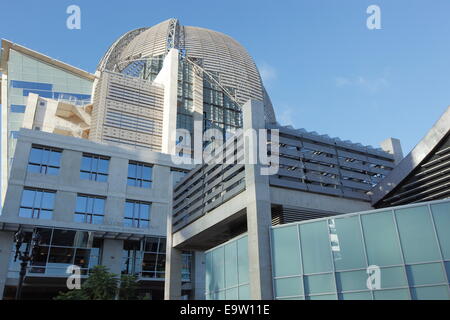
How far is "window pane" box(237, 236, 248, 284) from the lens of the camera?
19.3 m

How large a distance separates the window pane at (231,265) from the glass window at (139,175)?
74.5 ft

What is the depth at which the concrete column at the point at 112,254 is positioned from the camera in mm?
38812

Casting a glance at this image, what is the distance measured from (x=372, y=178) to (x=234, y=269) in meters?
9.05

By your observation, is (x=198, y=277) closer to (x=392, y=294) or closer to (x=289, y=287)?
(x=289, y=287)

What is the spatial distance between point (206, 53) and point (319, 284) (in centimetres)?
6357

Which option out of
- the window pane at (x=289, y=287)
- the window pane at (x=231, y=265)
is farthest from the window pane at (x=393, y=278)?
the window pane at (x=231, y=265)

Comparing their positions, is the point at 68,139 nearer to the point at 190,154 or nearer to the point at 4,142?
the point at 190,154

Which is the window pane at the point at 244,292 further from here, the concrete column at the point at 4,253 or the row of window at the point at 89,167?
the row of window at the point at 89,167

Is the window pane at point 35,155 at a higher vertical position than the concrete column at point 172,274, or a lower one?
higher

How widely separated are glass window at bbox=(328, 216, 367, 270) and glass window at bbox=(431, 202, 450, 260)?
2.65m

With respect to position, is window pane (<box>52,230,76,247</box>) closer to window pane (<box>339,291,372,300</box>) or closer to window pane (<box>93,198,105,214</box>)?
window pane (<box>93,198,105,214</box>)

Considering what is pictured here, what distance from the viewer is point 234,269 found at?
2027cm

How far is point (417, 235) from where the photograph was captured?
15648 millimetres
